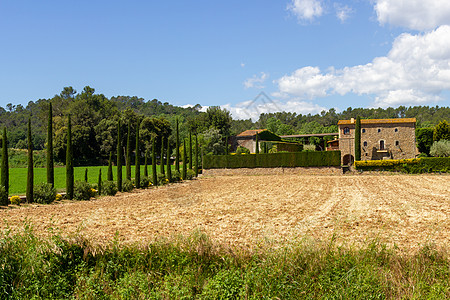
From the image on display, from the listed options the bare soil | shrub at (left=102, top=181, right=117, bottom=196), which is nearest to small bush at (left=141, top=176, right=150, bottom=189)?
shrub at (left=102, top=181, right=117, bottom=196)

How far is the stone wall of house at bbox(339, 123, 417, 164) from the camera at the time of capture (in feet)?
157

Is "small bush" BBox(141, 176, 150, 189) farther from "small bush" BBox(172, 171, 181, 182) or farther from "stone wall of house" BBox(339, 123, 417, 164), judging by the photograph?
"stone wall of house" BBox(339, 123, 417, 164)

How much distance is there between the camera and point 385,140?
48.6 meters

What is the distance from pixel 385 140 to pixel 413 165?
12.0 meters

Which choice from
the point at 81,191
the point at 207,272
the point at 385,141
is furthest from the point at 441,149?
the point at 207,272

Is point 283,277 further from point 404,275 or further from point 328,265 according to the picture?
point 404,275

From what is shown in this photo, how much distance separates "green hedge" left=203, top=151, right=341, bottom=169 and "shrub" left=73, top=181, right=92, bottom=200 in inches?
1046

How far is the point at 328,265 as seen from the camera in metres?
5.79

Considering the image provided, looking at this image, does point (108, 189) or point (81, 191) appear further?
point (108, 189)

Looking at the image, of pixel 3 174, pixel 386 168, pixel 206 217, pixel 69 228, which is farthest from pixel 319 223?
pixel 386 168

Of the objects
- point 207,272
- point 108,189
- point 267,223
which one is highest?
point 207,272

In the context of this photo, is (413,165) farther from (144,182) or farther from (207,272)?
(207,272)

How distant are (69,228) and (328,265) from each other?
8555 mm

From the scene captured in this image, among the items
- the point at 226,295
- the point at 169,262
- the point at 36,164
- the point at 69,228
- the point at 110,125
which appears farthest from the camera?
the point at 110,125
